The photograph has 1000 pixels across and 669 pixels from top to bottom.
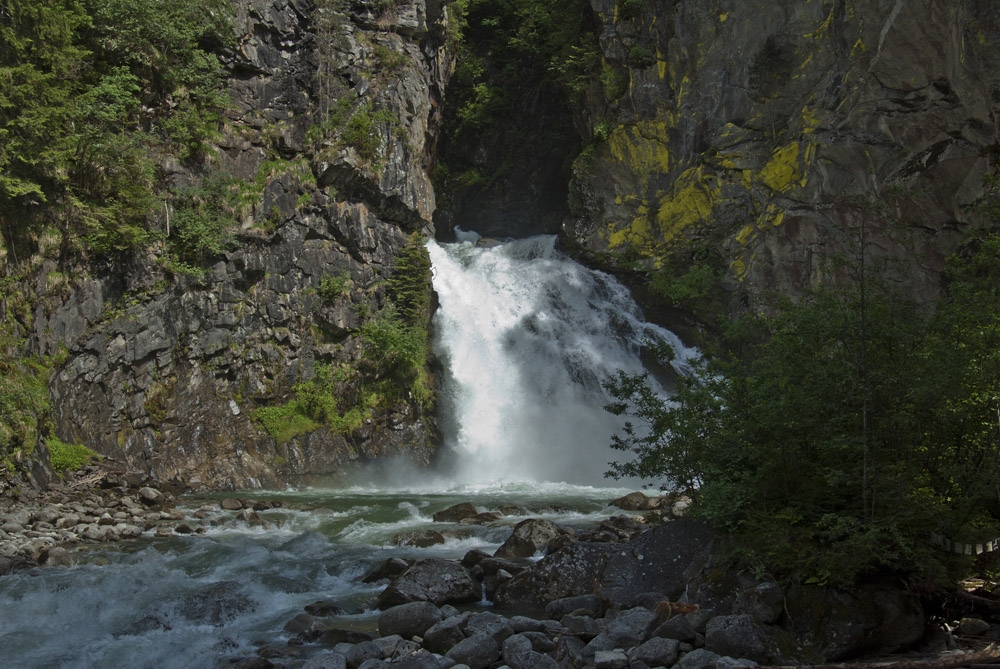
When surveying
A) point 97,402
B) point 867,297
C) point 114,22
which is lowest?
point 97,402

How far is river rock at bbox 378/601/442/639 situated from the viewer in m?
7.54

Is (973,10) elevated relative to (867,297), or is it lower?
elevated

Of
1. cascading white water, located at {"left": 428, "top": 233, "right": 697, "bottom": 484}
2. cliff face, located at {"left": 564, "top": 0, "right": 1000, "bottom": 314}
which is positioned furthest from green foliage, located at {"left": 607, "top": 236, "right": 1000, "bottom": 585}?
cascading white water, located at {"left": 428, "top": 233, "right": 697, "bottom": 484}

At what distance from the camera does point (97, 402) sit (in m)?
17.2

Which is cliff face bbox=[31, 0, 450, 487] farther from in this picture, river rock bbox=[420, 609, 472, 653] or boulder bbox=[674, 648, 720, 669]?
boulder bbox=[674, 648, 720, 669]

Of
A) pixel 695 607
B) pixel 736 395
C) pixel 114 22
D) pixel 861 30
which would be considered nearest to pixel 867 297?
pixel 736 395

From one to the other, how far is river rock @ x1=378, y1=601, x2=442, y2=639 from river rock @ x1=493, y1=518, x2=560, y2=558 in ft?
9.09

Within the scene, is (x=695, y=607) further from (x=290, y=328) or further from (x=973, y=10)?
(x=290, y=328)

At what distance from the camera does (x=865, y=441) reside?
639cm

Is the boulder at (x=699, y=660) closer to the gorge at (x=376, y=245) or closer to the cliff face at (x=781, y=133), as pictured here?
the gorge at (x=376, y=245)

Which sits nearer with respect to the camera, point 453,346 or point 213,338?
point 213,338

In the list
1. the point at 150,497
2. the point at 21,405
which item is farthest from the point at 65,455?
the point at 150,497

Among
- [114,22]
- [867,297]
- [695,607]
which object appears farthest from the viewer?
[114,22]

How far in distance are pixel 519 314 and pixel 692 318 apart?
548cm
